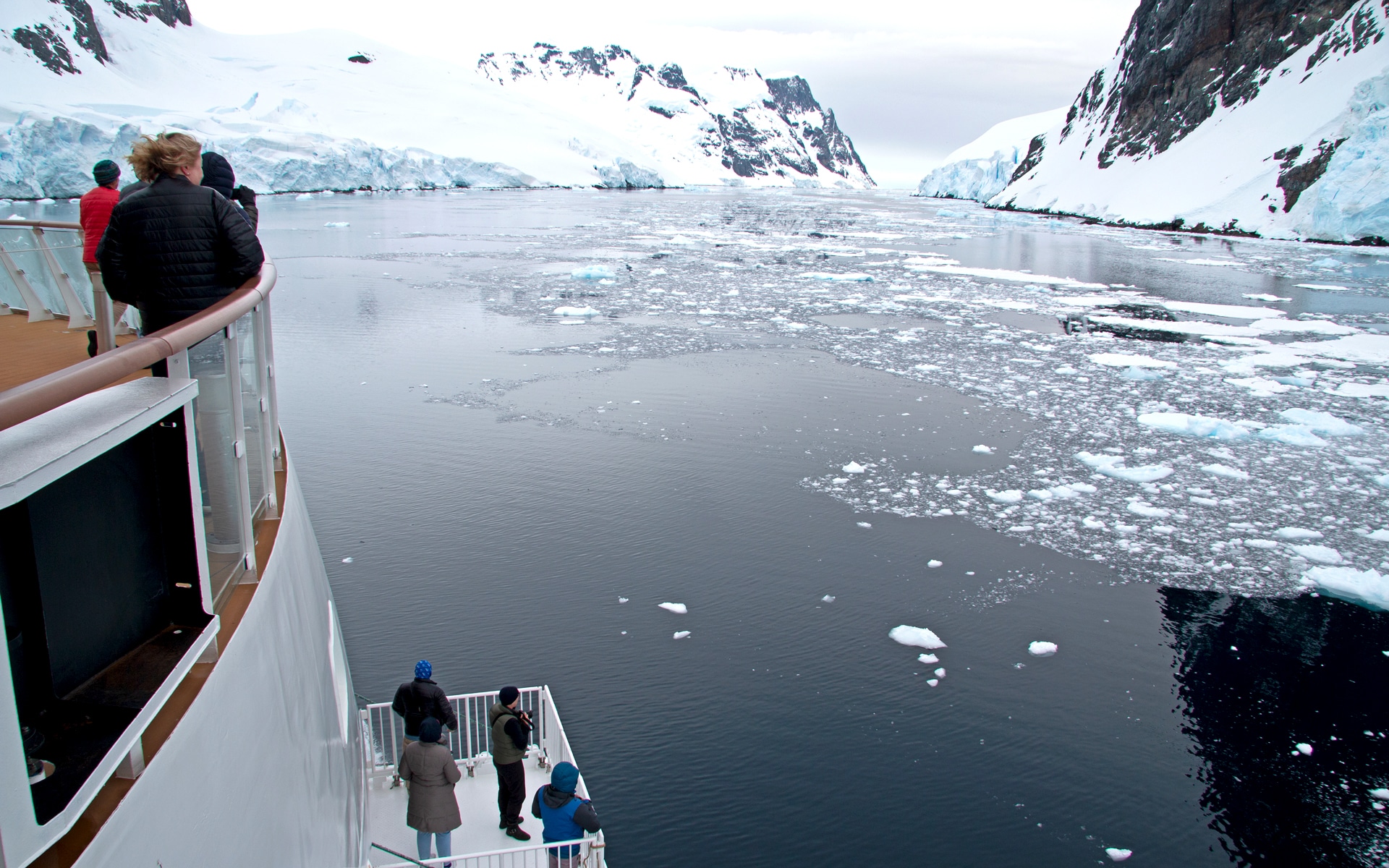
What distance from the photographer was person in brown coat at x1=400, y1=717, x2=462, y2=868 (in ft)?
16.1

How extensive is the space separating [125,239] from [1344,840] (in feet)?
22.7

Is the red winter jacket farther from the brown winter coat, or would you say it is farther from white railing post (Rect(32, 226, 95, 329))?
the brown winter coat

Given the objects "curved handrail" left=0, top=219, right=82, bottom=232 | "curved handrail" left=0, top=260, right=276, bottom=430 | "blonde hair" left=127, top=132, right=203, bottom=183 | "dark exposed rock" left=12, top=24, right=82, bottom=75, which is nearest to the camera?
"curved handrail" left=0, top=260, right=276, bottom=430

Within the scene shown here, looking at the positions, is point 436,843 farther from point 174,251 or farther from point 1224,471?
point 1224,471

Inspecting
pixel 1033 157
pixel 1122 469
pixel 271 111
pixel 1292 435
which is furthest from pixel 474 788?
pixel 271 111

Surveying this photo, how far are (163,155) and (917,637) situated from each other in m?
5.95

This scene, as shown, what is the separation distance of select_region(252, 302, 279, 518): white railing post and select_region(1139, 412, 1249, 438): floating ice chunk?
1161cm

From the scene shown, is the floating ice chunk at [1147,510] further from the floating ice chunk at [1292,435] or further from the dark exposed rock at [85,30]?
the dark exposed rock at [85,30]

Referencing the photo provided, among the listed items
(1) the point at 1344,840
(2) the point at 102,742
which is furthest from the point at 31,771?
(1) the point at 1344,840

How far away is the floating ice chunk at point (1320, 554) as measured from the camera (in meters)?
8.14

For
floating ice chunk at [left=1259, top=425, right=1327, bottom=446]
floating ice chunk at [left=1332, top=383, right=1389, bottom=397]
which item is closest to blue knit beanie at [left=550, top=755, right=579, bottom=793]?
floating ice chunk at [left=1259, top=425, right=1327, bottom=446]

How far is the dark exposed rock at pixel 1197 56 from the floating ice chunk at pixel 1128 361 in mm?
46060

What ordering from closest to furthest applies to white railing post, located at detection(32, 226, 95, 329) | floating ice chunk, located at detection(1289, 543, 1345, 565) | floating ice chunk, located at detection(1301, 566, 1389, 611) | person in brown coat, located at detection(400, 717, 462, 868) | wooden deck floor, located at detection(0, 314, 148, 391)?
wooden deck floor, located at detection(0, 314, 148, 391) → person in brown coat, located at detection(400, 717, 462, 868) → white railing post, located at detection(32, 226, 95, 329) → floating ice chunk, located at detection(1301, 566, 1389, 611) → floating ice chunk, located at detection(1289, 543, 1345, 565)

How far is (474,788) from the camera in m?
5.67
